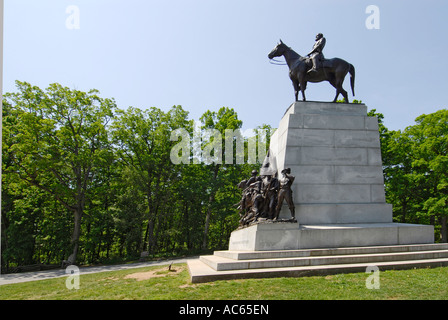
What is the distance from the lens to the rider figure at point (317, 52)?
42.4 feet

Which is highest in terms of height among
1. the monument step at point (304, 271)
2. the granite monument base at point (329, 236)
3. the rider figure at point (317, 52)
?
the rider figure at point (317, 52)

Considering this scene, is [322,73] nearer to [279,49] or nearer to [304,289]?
[279,49]

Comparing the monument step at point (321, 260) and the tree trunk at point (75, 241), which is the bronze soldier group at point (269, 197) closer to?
the monument step at point (321, 260)

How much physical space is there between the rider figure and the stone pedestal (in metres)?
1.79

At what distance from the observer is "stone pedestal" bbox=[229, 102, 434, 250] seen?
9.76 meters

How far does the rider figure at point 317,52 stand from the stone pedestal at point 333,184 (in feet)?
5.87

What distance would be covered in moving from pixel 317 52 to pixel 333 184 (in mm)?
6179

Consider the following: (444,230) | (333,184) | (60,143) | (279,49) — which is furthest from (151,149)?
(444,230)

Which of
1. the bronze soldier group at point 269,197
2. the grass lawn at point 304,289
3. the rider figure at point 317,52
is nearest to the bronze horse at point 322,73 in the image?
the rider figure at point 317,52

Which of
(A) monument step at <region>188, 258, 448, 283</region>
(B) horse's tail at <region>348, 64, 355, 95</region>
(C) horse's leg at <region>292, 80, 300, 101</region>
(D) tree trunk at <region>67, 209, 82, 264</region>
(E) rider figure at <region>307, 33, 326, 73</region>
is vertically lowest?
(D) tree trunk at <region>67, 209, 82, 264</region>

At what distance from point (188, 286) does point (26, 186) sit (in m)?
23.8

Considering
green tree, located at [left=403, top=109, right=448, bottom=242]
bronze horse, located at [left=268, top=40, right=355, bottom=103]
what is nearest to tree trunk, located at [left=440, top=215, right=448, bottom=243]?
green tree, located at [left=403, top=109, right=448, bottom=242]

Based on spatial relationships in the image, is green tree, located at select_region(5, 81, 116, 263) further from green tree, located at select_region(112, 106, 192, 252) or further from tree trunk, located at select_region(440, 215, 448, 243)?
tree trunk, located at select_region(440, 215, 448, 243)
